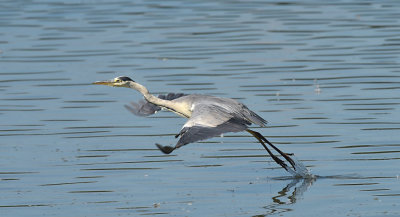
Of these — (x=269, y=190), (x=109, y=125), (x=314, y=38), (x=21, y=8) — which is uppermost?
(x=269, y=190)

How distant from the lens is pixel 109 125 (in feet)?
49.2

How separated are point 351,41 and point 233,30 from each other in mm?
3800

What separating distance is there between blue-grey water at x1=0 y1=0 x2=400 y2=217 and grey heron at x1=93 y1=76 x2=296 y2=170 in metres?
0.60

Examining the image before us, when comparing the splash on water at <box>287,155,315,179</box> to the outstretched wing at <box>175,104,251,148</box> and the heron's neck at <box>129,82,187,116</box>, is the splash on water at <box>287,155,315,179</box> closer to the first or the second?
the outstretched wing at <box>175,104,251,148</box>

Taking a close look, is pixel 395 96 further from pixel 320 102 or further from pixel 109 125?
pixel 109 125

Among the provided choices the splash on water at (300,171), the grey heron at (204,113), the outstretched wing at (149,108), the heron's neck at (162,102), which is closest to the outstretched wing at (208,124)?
the grey heron at (204,113)

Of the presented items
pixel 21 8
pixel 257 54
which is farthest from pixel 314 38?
pixel 21 8

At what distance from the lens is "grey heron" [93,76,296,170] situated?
33.9 feet

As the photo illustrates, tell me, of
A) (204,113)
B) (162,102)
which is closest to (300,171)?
(204,113)

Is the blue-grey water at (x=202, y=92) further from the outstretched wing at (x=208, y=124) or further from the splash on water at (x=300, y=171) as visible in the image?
the outstretched wing at (x=208, y=124)

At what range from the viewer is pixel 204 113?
1102 cm

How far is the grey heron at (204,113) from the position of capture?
1034 cm

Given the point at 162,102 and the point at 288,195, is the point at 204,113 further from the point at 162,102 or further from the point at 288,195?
the point at 162,102

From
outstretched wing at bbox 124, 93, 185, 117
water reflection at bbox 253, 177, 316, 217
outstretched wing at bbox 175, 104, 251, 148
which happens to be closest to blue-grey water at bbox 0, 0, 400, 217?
water reflection at bbox 253, 177, 316, 217
